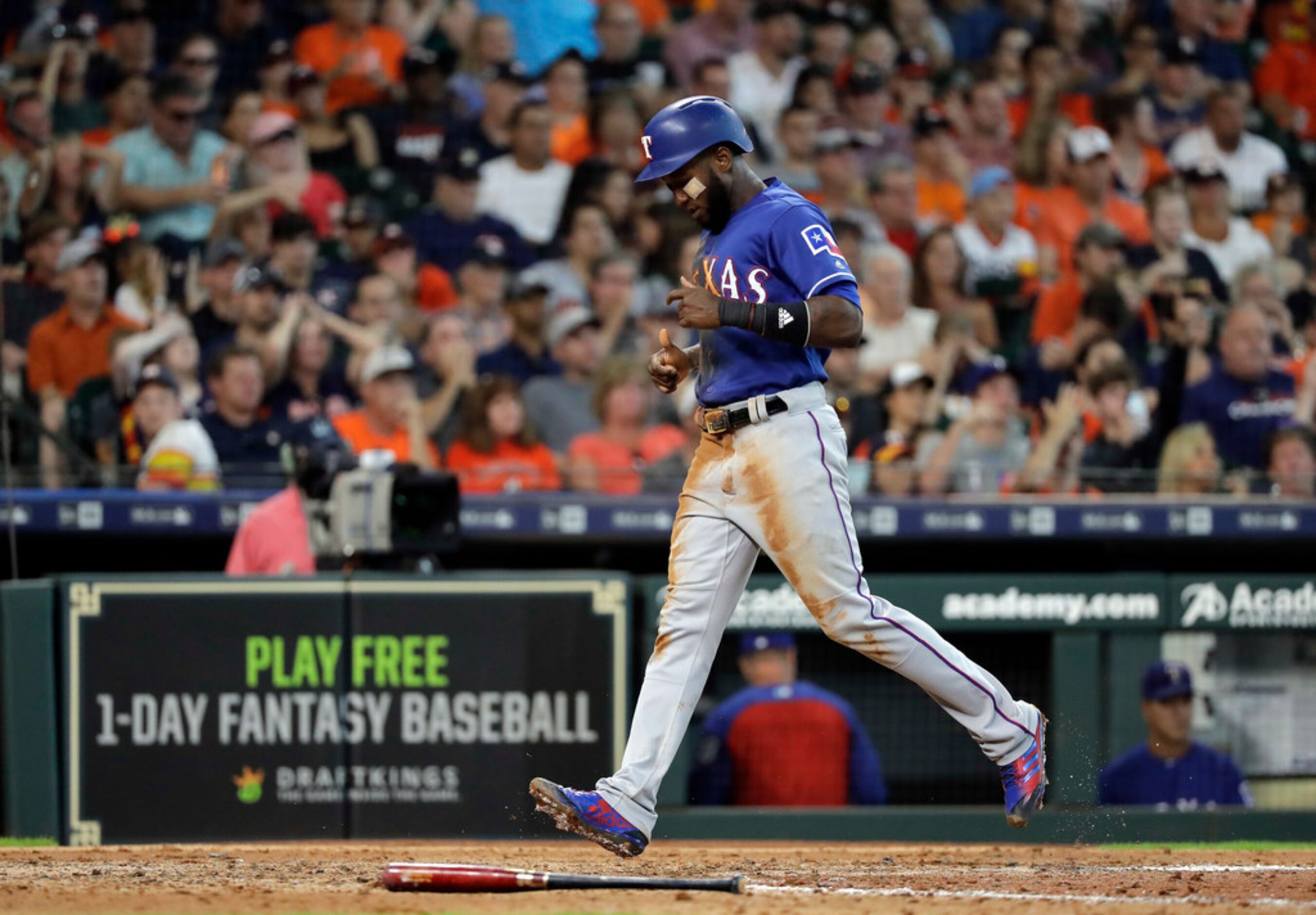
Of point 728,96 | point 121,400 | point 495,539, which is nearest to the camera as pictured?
point 495,539

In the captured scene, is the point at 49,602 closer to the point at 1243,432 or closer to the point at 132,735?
the point at 132,735

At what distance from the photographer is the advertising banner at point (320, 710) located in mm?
6520

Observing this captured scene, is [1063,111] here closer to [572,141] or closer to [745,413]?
[572,141]

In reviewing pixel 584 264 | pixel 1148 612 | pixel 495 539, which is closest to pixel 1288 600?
pixel 1148 612

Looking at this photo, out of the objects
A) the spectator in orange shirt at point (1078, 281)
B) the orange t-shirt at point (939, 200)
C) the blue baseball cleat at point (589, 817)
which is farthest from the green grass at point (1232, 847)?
the orange t-shirt at point (939, 200)

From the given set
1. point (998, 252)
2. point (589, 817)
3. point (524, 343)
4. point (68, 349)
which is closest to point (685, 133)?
point (589, 817)

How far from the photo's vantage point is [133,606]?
6625 mm

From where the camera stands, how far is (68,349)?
28.3 feet

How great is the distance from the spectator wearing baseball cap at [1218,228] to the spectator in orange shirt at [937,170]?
134 centimetres

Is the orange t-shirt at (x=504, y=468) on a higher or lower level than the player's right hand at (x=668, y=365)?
lower

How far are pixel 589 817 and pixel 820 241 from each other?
4.86 ft

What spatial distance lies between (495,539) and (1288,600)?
331cm

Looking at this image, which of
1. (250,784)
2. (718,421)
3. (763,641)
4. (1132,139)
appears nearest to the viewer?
(718,421)

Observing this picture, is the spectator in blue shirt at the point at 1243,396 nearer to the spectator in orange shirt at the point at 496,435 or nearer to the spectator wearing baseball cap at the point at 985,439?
the spectator wearing baseball cap at the point at 985,439
